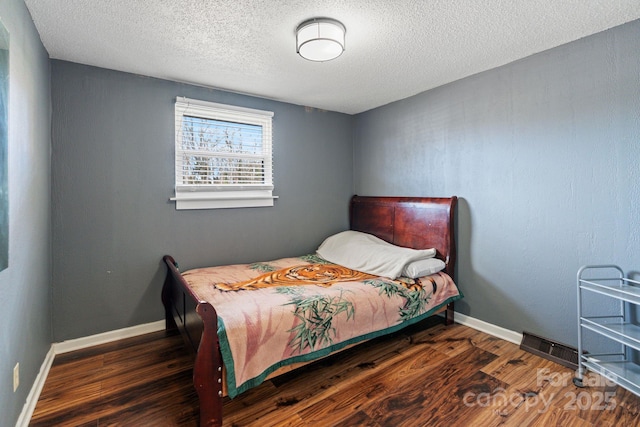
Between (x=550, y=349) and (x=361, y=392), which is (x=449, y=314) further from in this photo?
(x=361, y=392)

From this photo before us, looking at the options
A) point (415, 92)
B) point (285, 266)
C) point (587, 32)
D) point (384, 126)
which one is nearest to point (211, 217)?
point (285, 266)

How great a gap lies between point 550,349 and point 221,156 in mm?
3247

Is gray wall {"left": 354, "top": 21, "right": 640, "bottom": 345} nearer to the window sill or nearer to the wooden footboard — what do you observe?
the window sill

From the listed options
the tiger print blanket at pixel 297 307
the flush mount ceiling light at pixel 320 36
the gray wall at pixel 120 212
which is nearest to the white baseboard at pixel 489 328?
the tiger print blanket at pixel 297 307

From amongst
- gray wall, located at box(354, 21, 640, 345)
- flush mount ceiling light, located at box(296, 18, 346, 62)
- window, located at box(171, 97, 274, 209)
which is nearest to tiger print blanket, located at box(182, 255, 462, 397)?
gray wall, located at box(354, 21, 640, 345)

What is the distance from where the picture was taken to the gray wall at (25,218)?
4.62 feet

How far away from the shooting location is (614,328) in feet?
5.98

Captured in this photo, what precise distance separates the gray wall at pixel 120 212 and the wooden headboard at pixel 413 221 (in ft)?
4.12

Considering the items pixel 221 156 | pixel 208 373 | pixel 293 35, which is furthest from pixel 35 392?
pixel 293 35

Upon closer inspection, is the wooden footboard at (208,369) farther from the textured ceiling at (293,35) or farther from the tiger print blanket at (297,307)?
the textured ceiling at (293,35)

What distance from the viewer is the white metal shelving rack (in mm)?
1710

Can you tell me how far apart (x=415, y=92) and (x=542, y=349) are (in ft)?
8.38

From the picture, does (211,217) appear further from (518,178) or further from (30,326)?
(518,178)

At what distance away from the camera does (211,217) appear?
3.00 metres
